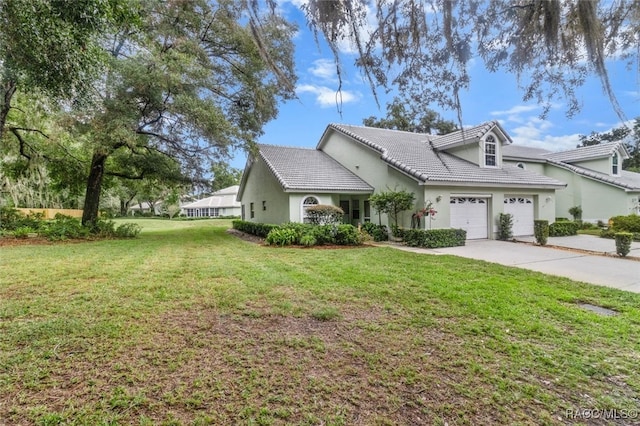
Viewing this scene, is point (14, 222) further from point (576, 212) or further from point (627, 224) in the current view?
point (576, 212)

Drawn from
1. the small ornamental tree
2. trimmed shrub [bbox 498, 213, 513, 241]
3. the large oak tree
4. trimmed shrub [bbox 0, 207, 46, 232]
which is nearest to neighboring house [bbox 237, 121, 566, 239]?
trimmed shrub [bbox 498, 213, 513, 241]

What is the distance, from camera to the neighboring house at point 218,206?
4666 cm

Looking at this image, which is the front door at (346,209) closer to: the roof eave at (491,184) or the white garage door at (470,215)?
the roof eave at (491,184)

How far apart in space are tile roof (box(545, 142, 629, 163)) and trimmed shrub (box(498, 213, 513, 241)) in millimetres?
11233

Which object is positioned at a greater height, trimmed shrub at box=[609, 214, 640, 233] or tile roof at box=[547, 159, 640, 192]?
tile roof at box=[547, 159, 640, 192]

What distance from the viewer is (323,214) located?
13.9m

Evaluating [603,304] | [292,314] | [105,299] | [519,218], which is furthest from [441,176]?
[105,299]

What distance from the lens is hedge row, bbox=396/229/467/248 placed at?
11891mm

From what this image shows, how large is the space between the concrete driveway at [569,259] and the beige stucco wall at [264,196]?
294 inches

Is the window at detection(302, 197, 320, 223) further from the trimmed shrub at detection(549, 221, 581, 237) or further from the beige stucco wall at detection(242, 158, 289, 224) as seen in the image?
the trimmed shrub at detection(549, 221, 581, 237)

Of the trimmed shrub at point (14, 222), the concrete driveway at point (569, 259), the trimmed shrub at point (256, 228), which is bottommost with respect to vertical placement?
the concrete driveway at point (569, 259)

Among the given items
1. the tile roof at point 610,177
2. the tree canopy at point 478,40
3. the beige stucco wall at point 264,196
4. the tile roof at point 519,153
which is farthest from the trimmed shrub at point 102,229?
the tile roof at point 610,177

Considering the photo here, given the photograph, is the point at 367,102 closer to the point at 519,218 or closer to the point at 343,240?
the point at 343,240

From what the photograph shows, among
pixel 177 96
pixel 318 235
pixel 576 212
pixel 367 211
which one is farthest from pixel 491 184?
pixel 177 96
